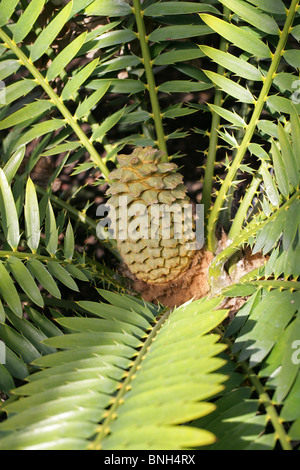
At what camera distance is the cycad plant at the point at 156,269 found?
0.54 m

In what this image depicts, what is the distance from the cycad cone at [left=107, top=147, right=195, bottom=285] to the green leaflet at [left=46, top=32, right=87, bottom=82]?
0.73ft

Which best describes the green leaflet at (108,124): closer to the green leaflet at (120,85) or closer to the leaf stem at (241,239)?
the green leaflet at (120,85)

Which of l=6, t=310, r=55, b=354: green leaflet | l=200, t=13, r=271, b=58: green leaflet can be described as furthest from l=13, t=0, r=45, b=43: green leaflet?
l=6, t=310, r=55, b=354: green leaflet

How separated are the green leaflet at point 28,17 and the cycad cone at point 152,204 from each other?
0.30 metres

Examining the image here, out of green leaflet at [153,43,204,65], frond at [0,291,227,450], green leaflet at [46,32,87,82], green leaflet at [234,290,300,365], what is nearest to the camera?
frond at [0,291,227,450]

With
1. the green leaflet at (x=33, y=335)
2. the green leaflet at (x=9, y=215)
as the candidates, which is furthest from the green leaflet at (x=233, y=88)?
the green leaflet at (x=33, y=335)

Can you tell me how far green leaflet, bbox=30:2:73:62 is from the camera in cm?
85

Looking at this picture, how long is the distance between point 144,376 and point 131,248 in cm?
38

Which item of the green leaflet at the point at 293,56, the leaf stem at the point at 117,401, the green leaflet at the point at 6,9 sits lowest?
the leaf stem at the point at 117,401

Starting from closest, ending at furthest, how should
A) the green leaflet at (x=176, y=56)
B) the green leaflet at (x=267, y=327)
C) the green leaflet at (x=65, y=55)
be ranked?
1. the green leaflet at (x=267, y=327)
2. the green leaflet at (x=65, y=55)
3. the green leaflet at (x=176, y=56)

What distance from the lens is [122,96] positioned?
1.22 metres

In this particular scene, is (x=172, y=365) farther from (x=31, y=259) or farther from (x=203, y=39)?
(x=203, y=39)

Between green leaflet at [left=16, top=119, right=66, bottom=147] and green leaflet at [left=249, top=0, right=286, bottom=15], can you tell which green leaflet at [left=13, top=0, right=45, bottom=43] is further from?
green leaflet at [left=249, top=0, right=286, bottom=15]

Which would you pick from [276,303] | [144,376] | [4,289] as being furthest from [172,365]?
[4,289]
